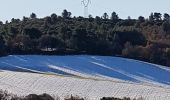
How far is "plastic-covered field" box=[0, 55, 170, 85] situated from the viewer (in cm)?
7038

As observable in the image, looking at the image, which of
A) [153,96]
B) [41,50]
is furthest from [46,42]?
[153,96]

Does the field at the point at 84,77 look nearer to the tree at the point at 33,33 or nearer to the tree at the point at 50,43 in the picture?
the tree at the point at 50,43

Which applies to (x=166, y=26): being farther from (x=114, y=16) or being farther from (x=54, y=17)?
(x=114, y=16)

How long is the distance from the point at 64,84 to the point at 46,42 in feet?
92.6

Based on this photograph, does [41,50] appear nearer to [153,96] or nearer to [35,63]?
[35,63]

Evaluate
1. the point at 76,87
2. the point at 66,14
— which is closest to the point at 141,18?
the point at 66,14

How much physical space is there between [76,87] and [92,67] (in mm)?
17639

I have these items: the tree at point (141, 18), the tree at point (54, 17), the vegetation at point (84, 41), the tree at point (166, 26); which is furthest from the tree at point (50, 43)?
the tree at point (141, 18)

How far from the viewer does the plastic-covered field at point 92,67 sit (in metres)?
70.4

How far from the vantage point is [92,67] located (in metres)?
75.8

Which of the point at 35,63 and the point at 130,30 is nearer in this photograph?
the point at 35,63

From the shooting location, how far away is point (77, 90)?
57.0 m

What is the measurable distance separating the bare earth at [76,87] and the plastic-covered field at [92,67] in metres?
7.25

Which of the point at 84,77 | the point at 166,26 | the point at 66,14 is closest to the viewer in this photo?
the point at 84,77
